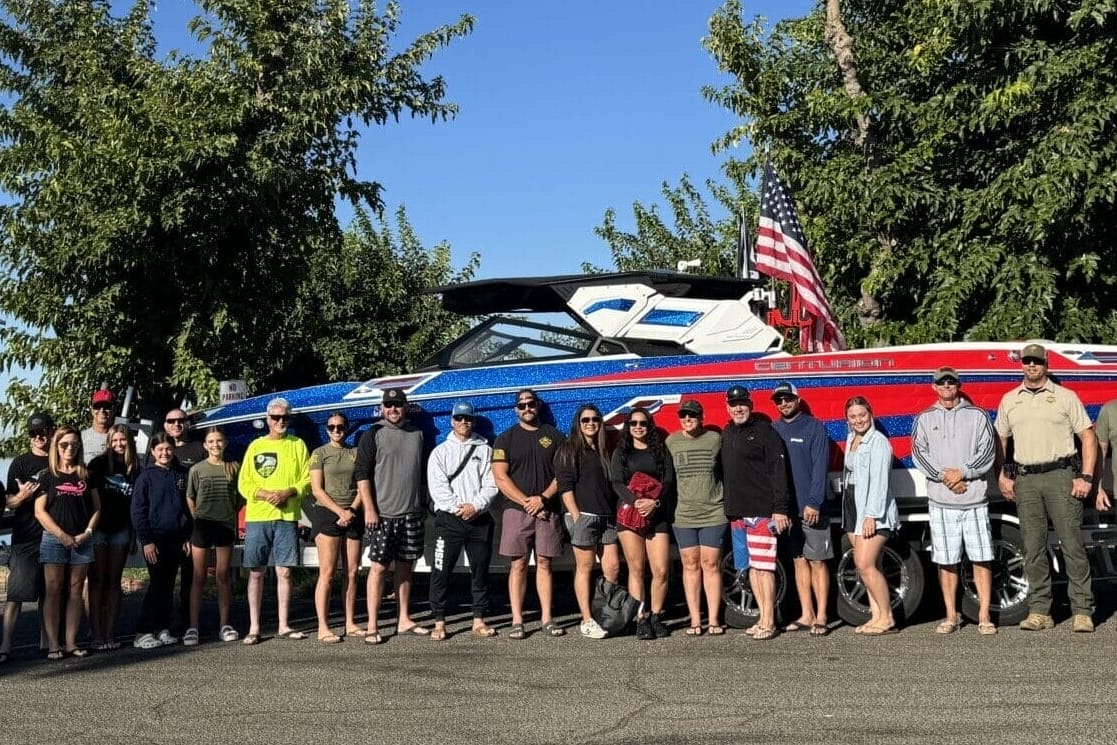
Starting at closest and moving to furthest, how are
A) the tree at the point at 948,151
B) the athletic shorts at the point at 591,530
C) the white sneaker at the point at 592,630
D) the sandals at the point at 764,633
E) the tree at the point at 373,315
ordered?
the sandals at the point at 764,633 → the white sneaker at the point at 592,630 → the athletic shorts at the point at 591,530 → the tree at the point at 948,151 → the tree at the point at 373,315

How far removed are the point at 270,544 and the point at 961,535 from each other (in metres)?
5.05

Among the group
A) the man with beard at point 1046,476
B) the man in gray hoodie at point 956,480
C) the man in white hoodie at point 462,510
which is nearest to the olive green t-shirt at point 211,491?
the man in white hoodie at point 462,510

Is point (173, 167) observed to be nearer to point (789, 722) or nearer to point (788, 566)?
point (788, 566)

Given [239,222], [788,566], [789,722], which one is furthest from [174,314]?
[789,722]

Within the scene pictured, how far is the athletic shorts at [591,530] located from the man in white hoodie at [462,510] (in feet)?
2.22

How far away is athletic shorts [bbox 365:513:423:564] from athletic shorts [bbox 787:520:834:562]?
2.76 m

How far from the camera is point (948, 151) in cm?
1452

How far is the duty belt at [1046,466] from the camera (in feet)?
28.5

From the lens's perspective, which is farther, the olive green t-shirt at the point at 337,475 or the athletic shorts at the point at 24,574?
the olive green t-shirt at the point at 337,475

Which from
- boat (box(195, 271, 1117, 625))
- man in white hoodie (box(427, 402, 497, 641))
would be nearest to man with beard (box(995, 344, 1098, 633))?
boat (box(195, 271, 1117, 625))

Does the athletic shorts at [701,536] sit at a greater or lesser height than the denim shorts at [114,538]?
lesser

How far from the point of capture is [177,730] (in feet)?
21.1

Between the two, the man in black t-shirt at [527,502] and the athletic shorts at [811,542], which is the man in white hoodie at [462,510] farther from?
the athletic shorts at [811,542]

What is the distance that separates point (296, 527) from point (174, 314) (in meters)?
7.31
